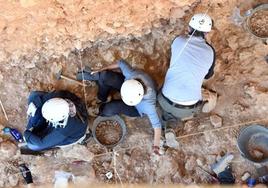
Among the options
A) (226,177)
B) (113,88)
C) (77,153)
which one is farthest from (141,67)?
(226,177)

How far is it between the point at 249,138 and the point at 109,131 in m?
1.85

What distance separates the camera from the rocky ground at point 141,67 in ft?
18.4

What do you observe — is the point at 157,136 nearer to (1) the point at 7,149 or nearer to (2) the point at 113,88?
(2) the point at 113,88

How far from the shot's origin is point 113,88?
5.96 meters

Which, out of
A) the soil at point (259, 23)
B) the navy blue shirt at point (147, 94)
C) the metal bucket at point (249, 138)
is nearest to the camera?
the navy blue shirt at point (147, 94)

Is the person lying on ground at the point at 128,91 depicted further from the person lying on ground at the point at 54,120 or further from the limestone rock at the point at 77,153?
the limestone rock at the point at 77,153

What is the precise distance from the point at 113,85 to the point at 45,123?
100 centimetres

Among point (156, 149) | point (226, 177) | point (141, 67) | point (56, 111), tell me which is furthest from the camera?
point (141, 67)

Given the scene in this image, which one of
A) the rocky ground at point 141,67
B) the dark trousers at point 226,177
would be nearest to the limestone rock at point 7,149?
the rocky ground at point 141,67

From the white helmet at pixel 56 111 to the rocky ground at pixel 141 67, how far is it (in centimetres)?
84

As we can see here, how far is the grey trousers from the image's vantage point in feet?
18.4

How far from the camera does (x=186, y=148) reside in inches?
234

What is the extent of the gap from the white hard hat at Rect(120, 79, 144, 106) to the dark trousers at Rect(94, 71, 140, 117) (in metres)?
0.48

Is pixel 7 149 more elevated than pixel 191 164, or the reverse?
pixel 7 149
